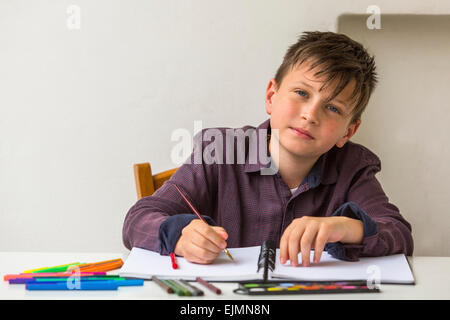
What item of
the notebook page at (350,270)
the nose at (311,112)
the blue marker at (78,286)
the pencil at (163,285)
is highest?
the nose at (311,112)

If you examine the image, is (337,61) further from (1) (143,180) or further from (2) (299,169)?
(1) (143,180)

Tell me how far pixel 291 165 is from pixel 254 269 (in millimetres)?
479

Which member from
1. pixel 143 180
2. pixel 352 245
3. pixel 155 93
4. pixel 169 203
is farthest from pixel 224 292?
pixel 155 93

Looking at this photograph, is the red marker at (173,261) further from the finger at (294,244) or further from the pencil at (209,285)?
the finger at (294,244)

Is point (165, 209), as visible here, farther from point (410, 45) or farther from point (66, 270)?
point (410, 45)

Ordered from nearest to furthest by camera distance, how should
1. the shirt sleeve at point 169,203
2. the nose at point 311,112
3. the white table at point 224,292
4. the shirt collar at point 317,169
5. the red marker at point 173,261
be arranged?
the white table at point 224,292 < the red marker at point 173,261 < the shirt sleeve at point 169,203 < the nose at point 311,112 < the shirt collar at point 317,169

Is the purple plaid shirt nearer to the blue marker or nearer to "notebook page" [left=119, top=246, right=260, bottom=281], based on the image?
"notebook page" [left=119, top=246, right=260, bottom=281]

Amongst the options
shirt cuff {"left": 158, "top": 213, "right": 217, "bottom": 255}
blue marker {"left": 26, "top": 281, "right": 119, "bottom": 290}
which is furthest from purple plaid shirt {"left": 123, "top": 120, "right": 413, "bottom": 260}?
blue marker {"left": 26, "top": 281, "right": 119, "bottom": 290}

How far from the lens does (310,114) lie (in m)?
1.18

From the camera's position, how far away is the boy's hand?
2.92 feet

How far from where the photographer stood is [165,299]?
2.41ft

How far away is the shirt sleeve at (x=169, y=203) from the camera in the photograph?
1.01 m

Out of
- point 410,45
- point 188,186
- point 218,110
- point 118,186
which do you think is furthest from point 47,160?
point 410,45

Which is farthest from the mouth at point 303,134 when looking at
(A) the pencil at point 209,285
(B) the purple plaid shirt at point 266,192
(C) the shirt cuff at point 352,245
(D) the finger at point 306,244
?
(A) the pencil at point 209,285
